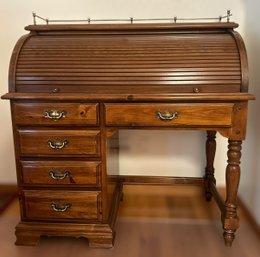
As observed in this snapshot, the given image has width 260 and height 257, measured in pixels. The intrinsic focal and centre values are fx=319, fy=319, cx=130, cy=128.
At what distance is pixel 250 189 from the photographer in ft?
6.57

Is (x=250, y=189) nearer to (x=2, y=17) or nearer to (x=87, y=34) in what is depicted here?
(x=87, y=34)

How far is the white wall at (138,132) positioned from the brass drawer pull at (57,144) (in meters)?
0.78

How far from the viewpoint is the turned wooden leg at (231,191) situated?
1567mm

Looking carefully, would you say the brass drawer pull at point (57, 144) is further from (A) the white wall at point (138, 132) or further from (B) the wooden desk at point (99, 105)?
(A) the white wall at point (138, 132)

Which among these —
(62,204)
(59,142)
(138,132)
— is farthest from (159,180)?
(59,142)

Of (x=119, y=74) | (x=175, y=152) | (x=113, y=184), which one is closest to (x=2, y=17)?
(x=119, y=74)

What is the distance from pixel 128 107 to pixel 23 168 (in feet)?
2.05

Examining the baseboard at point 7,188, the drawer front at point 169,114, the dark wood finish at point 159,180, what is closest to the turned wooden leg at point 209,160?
the dark wood finish at point 159,180

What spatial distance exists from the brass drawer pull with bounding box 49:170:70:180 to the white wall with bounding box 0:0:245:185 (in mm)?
764

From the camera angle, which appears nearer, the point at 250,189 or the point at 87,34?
the point at 87,34

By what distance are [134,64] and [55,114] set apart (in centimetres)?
45

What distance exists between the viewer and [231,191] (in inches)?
63.6

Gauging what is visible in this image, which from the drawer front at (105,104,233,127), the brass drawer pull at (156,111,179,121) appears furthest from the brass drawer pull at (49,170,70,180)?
the brass drawer pull at (156,111,179,121)

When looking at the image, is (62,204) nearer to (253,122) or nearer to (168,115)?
(168,115)
